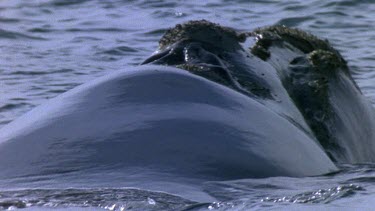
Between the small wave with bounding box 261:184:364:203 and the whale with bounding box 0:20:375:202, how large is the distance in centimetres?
25

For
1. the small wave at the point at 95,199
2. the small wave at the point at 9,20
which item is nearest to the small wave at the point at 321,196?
the small wave at the point at 95,199

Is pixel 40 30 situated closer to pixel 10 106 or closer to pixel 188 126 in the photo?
pixel 10 106

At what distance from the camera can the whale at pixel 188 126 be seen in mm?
3672

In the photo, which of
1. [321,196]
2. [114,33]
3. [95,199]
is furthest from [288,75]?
[114,33]

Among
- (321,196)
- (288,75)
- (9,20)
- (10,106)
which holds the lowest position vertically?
(321,196)

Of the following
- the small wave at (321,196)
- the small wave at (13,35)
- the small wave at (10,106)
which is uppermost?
the small wave at (13,35)

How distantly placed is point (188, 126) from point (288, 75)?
1.53 meters

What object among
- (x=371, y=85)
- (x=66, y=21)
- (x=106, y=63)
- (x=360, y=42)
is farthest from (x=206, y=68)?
(x=66, y=21)

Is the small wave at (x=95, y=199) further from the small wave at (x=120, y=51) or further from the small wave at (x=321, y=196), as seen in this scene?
the small wave at (x=120, y=51)

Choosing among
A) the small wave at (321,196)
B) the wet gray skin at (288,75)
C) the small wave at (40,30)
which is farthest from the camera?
the small wave at (40,30)

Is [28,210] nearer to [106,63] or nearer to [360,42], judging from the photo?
[106,63]

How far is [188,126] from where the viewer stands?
13.1 feet

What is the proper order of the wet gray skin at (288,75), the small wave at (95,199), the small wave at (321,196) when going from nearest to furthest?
the small wave at (95,199) → the small wave at (321,196) → the wet gray skin at (288,75)

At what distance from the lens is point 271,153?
159 inches
